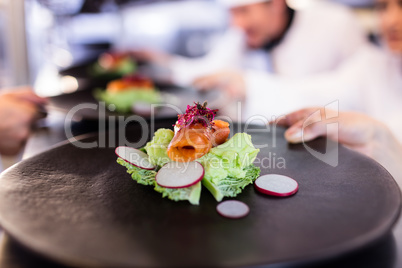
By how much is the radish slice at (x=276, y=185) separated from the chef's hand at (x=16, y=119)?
1.44 m

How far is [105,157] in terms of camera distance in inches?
56.6

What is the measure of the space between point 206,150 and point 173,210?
27 centimetres

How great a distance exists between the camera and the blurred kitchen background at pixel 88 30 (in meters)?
4.65

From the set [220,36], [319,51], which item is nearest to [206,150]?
[319,51]

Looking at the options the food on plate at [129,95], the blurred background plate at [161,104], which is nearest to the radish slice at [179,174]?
the blurred background plate at [161,104]

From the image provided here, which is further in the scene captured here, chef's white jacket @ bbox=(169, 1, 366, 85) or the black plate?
chef's white jacket @ bbox=(169, 1, 366, 85)

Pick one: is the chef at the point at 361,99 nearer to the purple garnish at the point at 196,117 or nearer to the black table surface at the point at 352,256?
the purple garnish at the point at 196,117

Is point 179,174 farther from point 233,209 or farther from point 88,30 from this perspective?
point 88,30

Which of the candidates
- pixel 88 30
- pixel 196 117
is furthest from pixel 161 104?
pixel 88 30

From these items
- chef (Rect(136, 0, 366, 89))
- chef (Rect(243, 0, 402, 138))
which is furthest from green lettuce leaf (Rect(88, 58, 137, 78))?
chef (Rect(243, 0, 402, 138))

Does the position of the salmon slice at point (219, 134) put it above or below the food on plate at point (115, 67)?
below

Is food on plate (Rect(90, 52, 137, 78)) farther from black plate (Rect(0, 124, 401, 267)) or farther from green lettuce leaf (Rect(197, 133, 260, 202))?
green lettuce leaf (Rect(197, 133, 260, 202))

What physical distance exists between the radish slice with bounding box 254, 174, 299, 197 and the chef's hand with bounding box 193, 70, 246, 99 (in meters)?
1.73

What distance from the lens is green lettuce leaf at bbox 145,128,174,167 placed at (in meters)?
1.25
